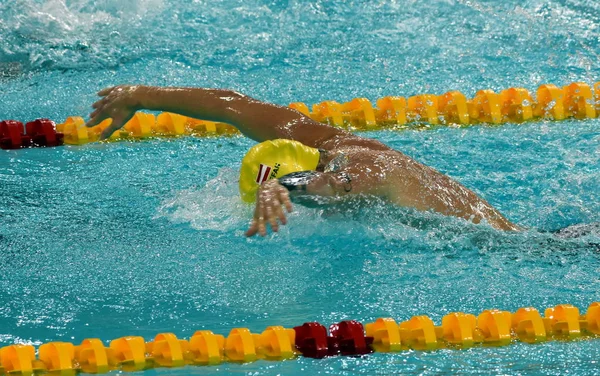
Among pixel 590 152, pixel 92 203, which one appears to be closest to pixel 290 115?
pixel 92 203

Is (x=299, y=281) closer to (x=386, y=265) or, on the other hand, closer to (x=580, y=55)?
(x=386, y=265)

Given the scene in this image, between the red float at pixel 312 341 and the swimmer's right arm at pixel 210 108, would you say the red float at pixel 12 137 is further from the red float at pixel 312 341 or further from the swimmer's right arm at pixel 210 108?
the red float at pixel 312 341

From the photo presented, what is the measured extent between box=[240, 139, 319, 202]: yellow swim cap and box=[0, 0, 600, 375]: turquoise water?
333 mm

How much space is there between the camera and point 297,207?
3.32m

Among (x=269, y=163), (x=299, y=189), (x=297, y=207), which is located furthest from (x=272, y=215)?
(x=297, y=207)

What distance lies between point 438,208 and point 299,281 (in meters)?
0.56

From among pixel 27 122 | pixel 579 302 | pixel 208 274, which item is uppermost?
pixel 27 122

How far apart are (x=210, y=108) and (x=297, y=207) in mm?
529

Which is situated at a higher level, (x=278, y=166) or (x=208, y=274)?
(x=278, y=166)

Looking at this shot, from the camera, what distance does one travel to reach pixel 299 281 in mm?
3045

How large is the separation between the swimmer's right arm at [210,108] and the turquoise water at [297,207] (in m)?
0.32

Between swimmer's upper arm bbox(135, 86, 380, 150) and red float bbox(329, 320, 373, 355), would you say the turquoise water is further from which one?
swimmer's upper arm bbox(135, 86, 380, 150)

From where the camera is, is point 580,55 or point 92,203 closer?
point 92,203

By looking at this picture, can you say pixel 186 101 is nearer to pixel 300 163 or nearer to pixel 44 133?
pixel 300 163
